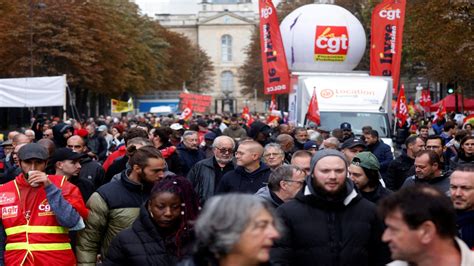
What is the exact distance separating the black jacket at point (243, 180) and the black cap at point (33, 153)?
2813 millimetres

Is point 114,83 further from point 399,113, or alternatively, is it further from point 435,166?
Result: point 435,166

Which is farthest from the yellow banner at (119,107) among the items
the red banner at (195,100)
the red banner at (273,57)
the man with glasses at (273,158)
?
the man with glasses at (273,158)

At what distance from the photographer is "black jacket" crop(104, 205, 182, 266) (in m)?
6.32

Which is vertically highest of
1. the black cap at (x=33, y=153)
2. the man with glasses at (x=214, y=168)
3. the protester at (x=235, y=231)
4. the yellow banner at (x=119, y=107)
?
the protester at (x=235, y=231)

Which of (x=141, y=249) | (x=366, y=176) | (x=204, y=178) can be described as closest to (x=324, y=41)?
(x=204, y=178)

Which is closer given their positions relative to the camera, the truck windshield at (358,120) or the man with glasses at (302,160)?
the man with glasses at (302,160)

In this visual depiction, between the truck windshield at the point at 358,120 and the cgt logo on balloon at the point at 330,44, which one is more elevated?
the cgt logo on balloon at the point at 330,44

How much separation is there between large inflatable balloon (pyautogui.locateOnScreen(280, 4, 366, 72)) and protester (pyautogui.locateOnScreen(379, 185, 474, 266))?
28323mm

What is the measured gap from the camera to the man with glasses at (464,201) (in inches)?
261

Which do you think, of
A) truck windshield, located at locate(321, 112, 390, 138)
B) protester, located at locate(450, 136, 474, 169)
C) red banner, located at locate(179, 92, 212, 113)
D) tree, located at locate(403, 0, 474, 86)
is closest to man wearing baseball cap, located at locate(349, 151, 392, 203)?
protester, located at locate(450, 136, 474, 169)

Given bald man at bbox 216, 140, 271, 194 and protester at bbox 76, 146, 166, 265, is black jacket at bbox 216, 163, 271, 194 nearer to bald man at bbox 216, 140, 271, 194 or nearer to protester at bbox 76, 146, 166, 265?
bald man at bbox 216, 140, 271, 194

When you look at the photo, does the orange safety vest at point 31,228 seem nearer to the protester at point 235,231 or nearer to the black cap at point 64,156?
the black cap at point 64,156

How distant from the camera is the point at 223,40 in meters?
154

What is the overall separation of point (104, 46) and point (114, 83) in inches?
172
